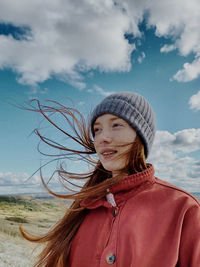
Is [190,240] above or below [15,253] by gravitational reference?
above

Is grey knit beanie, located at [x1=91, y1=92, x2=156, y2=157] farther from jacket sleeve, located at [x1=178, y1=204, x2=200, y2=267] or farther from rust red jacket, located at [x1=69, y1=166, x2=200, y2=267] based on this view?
jacket sleeve, located at [x1=178, y1=204, x2=200, y2=267]

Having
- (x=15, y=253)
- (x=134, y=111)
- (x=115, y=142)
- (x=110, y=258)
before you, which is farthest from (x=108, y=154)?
(x=15, y=253)

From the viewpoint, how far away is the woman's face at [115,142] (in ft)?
6.91

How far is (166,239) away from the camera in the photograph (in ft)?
5.65

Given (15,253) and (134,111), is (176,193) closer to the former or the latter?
(134,111)

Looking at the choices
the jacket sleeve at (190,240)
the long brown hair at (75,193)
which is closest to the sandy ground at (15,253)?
the long brown hair at (75,193)

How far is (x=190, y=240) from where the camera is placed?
170 cm

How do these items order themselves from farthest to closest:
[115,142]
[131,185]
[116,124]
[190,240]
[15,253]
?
[15,253] < [116,124] < [115,142] < [131,185] < [190,240]

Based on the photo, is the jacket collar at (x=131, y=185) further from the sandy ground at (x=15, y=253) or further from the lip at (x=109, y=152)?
the sandy ground at (x=15, y=253)

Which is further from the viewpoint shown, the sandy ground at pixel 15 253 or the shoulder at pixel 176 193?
the sandy ground at pixel 15 253

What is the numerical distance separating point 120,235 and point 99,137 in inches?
31.2

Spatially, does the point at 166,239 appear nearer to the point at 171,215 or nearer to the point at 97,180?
the point at 171,215

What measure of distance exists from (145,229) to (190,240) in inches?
11.5

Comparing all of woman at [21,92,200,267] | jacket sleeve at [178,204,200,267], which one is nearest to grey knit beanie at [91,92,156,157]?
woman at [21,92,200,267]
